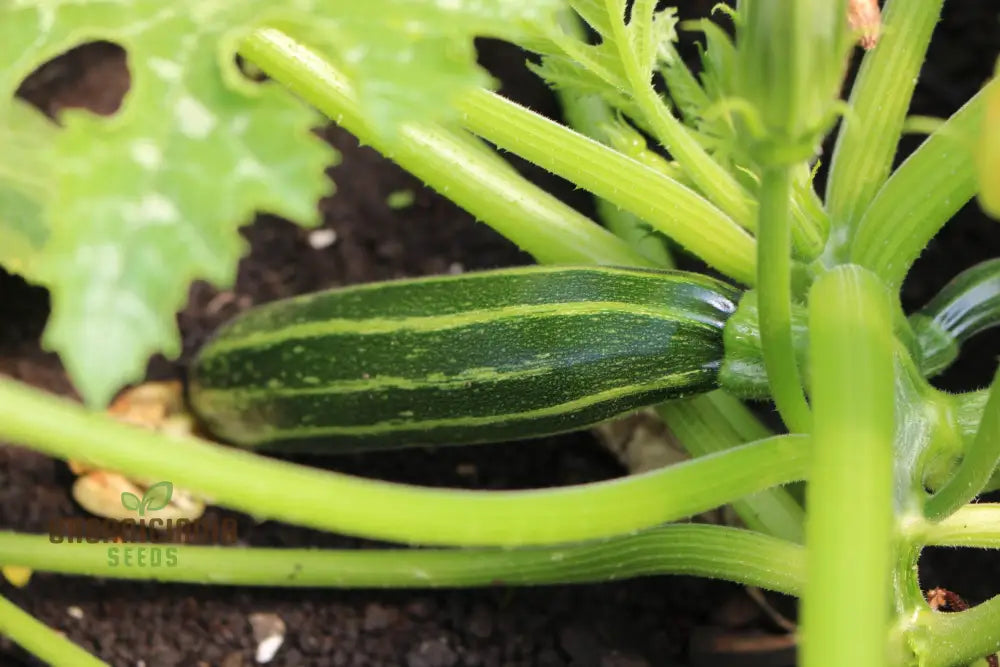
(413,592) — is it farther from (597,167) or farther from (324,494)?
(324,494)

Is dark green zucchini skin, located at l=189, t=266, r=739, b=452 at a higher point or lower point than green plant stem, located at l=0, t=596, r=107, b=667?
higher

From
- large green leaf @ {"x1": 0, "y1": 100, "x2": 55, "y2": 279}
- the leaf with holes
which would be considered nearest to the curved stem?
the leaf with holes

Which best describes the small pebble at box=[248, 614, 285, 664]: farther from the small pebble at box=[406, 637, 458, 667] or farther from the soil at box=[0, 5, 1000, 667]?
the small pebble at box=[406, 637, 458, 667]

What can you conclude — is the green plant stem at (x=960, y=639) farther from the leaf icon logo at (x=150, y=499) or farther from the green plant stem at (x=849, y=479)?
the leaf icon logo at (x=150, y=499)

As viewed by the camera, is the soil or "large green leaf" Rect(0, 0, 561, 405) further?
the soil

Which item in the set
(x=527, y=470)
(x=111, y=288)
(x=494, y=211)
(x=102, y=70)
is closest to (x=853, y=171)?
(x=494, y=211)

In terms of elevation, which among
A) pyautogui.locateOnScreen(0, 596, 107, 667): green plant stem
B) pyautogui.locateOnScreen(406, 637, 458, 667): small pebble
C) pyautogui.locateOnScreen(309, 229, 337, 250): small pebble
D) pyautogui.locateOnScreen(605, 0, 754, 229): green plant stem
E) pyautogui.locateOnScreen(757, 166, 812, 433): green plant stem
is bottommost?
pyautogui.locateOnScreen(0, 596, 107, 667): green plant stem

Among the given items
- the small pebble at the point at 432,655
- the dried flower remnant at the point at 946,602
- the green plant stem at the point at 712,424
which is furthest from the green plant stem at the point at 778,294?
the small pebble at the point at 432,655

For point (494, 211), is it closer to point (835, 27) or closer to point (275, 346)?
point (275, 346)

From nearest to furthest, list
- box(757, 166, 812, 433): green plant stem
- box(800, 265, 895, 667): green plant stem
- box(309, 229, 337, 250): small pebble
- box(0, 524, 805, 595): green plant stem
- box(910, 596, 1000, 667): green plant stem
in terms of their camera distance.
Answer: box(800, 265, 895, 667): green plant stem
box(757, 166, 812, 433): green plant stem
box(910, 596, 1000, 667): green plant stem
box(0, 524, 805, 595): green plant stem
box(309, 229, 337, 250): small pebble
